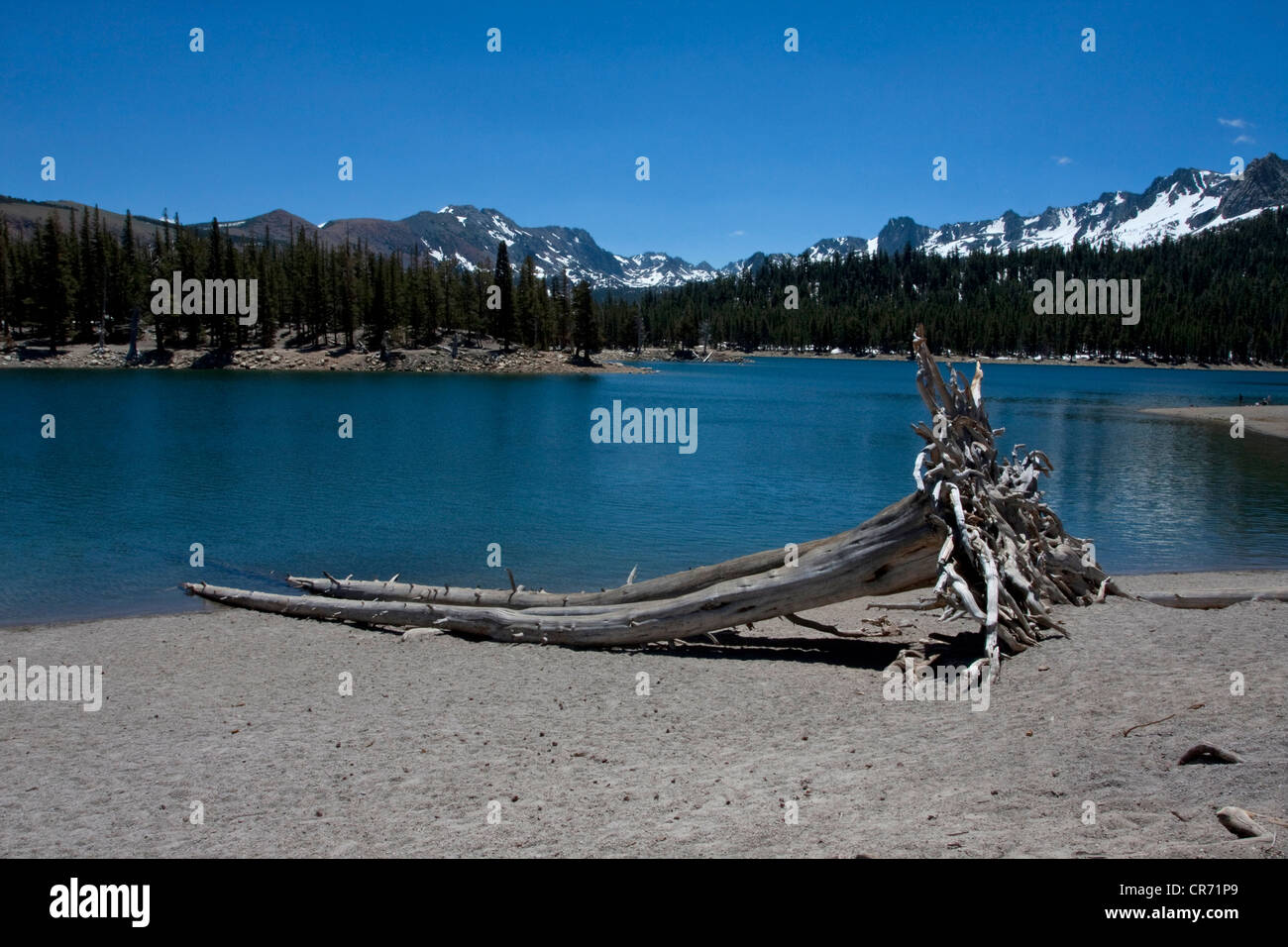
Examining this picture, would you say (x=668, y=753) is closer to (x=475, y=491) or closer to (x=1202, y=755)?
(x=1202, y=755)

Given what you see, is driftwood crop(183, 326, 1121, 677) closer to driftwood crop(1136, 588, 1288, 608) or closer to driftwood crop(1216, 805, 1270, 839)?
driftwood crop(1136, 588, 1288, 608)

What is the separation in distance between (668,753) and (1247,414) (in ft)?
244

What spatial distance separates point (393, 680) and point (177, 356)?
100884mm

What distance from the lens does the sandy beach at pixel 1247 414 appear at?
56.4m

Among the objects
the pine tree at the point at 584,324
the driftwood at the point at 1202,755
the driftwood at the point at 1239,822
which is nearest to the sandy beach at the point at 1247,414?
the driftwood at the point at 1202,755

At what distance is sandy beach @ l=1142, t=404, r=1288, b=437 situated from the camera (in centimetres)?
5644

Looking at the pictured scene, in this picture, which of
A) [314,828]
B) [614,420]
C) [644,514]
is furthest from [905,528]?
[614,420]

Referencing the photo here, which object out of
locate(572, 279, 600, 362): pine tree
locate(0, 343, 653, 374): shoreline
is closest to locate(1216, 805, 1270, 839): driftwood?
locate(0, 343, 653, 374): shoreline

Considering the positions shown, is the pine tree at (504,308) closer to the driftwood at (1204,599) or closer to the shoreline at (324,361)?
the shoreline at (324,361)

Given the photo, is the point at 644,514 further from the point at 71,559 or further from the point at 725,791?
the point at 725,791

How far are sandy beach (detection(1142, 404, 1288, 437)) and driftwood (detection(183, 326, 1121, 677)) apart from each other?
53099 mm

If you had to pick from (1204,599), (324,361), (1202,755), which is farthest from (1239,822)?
(324,361)

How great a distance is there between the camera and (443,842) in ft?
21.7

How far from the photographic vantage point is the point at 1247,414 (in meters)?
65.3
